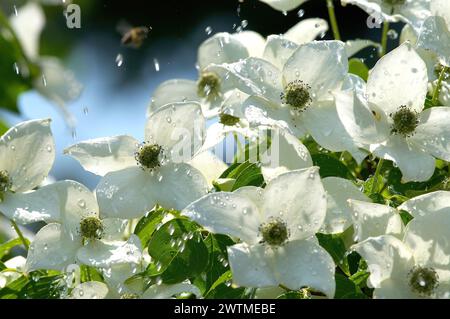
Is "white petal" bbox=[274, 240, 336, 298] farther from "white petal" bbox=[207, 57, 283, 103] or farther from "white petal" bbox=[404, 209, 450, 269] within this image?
"white petal" bbox=[207, 57, 283, 103]

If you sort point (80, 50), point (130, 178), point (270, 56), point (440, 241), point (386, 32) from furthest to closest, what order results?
point (80, 50) < point (386, 32) < point (270, 56) < point (130, 178) < point (440, 241)

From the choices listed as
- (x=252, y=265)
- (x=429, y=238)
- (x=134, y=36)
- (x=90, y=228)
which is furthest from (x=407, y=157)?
(x=134, y=36)

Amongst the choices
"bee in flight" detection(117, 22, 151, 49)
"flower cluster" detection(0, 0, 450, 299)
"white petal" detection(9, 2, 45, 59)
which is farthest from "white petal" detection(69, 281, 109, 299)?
"white petal" detection(9, 2, 45, 59)

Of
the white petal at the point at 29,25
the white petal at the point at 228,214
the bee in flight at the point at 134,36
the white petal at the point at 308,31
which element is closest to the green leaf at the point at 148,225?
the white petal at the point at 228,214

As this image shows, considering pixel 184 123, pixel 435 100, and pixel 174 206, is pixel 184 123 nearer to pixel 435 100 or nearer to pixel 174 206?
pixel 174 206

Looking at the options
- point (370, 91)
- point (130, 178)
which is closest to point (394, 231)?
point (370, 91)

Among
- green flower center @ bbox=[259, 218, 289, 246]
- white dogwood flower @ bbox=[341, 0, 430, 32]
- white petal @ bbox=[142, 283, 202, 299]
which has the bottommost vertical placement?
white petal @ bbox=[142, 283, 202, 299]

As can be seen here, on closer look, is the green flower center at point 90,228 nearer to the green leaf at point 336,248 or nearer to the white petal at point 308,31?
the green leaf at point 336,248
